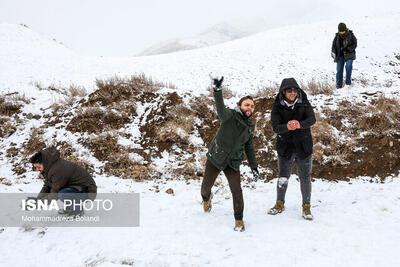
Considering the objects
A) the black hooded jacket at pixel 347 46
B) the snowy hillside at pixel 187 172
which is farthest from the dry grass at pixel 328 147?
the black hooded jacket at pixel 347 46

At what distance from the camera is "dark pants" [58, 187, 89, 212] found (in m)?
4.01

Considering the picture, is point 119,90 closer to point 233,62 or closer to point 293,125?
point 293,125

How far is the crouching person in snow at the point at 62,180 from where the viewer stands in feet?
12.6

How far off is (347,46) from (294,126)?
5746 mm

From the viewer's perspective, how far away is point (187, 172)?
5754mm

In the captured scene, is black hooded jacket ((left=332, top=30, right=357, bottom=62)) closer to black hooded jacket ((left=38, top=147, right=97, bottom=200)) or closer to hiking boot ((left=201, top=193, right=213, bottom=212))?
hiking boot ((left=201, top=193, right=213, bottom=212))

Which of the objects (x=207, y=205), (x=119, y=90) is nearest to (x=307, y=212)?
(x=207, y=205)

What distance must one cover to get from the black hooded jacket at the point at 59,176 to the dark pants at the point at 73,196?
6cm

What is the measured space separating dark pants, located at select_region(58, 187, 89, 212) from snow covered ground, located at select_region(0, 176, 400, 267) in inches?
16.0

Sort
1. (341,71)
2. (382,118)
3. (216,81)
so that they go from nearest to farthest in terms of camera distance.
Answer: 1. (216,81)
2. (382,118)
3. (341,71)

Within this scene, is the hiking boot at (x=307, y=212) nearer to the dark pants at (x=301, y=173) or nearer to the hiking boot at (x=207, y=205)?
the dark pants at (x=301, y=173)

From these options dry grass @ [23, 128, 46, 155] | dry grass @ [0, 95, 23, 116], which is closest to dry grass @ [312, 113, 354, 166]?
dry grass @ [23, 128, 46, 155]

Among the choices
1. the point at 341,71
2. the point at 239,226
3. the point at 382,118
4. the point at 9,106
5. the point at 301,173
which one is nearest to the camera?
the point at 239,226

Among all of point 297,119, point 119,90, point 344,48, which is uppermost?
point 344,48
